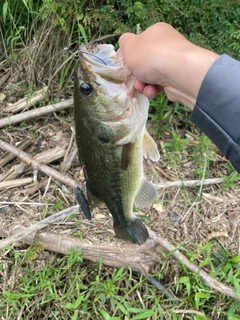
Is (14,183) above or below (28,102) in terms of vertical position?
below

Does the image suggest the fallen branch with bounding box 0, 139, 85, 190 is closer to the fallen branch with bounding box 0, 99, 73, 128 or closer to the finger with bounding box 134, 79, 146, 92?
the fallen branch with bounding box 0, 99, 73, 128

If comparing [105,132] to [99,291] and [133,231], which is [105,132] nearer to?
[133,231]

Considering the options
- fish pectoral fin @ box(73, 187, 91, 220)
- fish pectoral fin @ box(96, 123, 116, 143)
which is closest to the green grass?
fish pectoral fin @ box(73, 187, 91, 220)

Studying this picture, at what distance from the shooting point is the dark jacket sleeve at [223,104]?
160 centimetres

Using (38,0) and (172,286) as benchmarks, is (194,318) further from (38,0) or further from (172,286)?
(38,0)

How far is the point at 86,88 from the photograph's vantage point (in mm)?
1977

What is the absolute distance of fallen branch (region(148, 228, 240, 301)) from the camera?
9.35 feet

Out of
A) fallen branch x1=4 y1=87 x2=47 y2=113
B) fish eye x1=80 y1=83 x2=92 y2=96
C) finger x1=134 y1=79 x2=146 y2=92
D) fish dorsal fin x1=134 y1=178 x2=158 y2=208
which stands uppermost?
finger x1=134 y1=79 x2=146 y2=92

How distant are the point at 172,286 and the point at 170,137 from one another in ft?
4.84

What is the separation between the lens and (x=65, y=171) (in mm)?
3623

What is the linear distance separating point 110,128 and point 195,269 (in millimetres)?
1478

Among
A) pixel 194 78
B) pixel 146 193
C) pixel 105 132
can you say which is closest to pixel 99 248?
pixel 146 193

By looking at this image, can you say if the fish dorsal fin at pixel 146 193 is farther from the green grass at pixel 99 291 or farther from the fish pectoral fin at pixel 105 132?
the green grass at pixel 99 291

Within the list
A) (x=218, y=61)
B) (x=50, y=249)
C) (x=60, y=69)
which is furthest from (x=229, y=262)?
(x=60, y=69)
